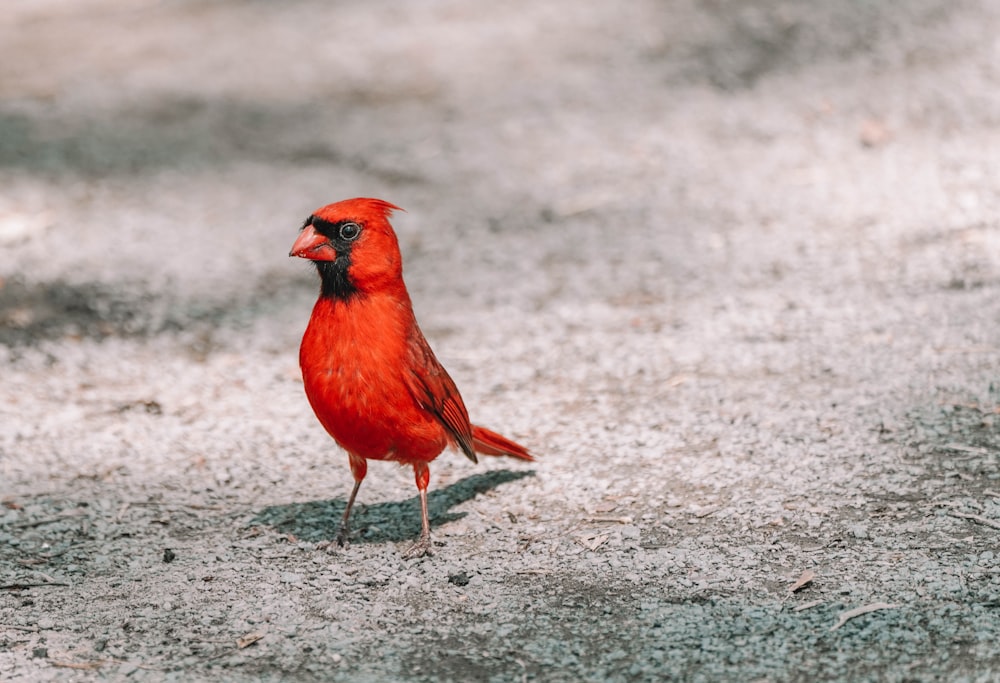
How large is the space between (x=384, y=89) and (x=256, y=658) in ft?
21.7

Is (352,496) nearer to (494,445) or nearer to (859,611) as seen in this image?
(494,445)

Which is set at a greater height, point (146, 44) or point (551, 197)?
point (146, 44)

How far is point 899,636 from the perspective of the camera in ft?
11.2

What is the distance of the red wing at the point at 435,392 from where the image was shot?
13.3 feet

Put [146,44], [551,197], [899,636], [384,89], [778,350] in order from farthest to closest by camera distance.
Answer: [146,44], [384,89], [551,197], [778,350], [899,636]

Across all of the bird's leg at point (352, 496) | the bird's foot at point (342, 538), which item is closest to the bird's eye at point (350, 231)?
the bird's leg at point (352, 496)

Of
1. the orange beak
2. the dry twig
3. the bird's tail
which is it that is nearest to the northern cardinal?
the orange beak

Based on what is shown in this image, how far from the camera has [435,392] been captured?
13.6ft

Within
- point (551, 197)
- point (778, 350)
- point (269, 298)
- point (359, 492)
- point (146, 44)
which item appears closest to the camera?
point (359, 492)

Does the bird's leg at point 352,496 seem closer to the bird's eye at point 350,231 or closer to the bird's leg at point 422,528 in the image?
the bird's leg at point 422,528

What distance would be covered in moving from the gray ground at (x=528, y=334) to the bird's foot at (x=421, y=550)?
0.06 metres

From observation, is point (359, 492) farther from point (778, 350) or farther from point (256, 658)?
point (778, 350)

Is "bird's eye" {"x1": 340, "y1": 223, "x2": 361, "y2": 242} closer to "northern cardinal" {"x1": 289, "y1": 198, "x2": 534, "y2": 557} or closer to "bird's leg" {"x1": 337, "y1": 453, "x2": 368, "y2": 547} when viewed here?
"northern cardinal" {"x1": 289, "y1": 198, "x2": 534, "y2": 557}

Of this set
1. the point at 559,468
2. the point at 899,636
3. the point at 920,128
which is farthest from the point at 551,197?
the point at 899,636
